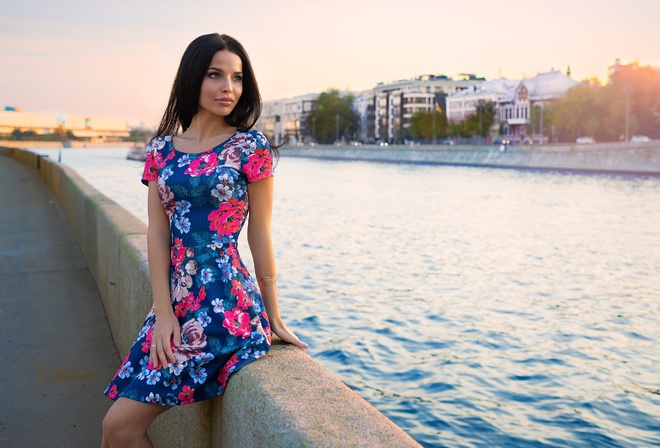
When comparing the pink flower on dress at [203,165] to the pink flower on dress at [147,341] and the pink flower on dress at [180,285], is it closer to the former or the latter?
the pink flower on dress at [180,285]

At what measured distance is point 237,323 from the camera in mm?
2273

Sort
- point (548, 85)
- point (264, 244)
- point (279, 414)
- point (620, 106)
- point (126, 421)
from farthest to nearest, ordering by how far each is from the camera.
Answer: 1. point (548, 85)
2. point (620, 106)
3. point (264, 244)
4. point (126, 421)
5. point (279, 414)

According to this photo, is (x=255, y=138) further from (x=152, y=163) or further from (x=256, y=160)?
(x=152, y=163)

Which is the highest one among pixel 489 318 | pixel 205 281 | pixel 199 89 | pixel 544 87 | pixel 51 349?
pixel 544 87

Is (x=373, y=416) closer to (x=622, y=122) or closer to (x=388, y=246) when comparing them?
(x=388, y=246)

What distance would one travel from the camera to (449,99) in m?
112

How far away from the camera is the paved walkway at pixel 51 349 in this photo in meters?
3.58

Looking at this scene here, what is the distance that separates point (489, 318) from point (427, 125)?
91563 mm

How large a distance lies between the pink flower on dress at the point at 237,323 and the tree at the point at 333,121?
131260 millimetres

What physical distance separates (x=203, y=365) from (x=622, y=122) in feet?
225

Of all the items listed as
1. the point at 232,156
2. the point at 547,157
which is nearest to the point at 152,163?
the point at 232,156

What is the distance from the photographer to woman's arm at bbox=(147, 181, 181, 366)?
7.32ft

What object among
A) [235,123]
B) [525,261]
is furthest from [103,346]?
[525,261]

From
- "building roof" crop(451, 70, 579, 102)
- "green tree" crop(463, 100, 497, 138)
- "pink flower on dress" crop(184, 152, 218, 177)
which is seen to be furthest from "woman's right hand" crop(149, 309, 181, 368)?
"green tree" crop(463, 100, 497, 138)
